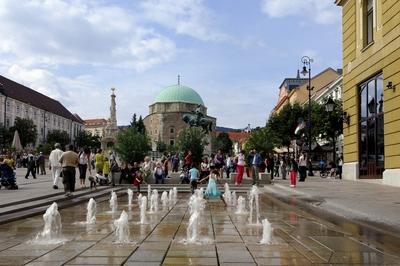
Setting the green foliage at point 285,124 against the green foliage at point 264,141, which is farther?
the green foliage at point 264,141

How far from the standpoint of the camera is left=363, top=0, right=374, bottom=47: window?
26.7 metres

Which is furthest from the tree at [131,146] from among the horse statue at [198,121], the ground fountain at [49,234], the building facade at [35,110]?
the building facade at [35,110]

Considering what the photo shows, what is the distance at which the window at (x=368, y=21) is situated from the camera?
2673cm

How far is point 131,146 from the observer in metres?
46.8

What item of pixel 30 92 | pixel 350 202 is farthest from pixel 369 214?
pixel 30 92

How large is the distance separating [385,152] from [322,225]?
13.7m

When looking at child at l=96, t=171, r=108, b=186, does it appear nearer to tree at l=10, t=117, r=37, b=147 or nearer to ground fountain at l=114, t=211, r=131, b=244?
ground fountain at l=114, t=211, r=131, b=244

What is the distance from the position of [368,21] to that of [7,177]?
18.9 metres

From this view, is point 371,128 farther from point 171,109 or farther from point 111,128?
point 171,109

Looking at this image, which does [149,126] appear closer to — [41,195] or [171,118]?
[171,118]

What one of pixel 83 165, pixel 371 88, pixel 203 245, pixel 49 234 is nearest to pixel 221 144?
pixel 371 88

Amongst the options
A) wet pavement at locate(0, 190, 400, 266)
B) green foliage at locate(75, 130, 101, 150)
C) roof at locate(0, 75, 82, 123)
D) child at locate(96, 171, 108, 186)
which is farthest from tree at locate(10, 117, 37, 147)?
wet pavement at locate(0, 190, 400, 266)

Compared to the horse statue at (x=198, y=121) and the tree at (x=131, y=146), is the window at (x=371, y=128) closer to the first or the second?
the tree at (x=131, y=146)

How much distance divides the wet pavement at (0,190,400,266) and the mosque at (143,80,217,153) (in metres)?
137
